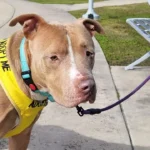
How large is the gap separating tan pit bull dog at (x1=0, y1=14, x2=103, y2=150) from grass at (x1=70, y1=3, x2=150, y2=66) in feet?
12.3

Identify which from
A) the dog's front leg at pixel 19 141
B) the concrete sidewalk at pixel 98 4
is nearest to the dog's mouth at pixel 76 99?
the dog's front leg at pixel 19 141

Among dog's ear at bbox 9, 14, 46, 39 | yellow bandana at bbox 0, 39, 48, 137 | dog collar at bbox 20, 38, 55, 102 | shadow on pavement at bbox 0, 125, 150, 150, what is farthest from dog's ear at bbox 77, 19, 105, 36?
shadow on pavement at bbox 0, 125, 150, 150

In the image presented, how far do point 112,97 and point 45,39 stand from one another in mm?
2612

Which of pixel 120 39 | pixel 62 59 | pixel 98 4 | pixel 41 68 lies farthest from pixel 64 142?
pixel 98 4

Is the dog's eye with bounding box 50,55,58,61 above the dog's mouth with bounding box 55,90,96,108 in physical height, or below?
above

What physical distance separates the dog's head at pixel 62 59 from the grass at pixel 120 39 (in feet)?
12.8

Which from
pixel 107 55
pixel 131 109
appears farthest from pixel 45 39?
pixel 107 55

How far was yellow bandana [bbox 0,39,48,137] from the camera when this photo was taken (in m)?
3.52

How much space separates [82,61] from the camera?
3.22 m

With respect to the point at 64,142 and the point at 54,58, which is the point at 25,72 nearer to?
the point at 54,58

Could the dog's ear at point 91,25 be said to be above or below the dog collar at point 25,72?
above

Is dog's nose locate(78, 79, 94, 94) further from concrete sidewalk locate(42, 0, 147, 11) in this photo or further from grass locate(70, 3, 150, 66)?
concrete sidewalk locate(42, 0, 147, 11)

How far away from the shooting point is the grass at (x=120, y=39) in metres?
7.64

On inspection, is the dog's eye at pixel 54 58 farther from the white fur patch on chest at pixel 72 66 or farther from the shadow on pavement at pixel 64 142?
the shadow on pavement at pixel 64 142
